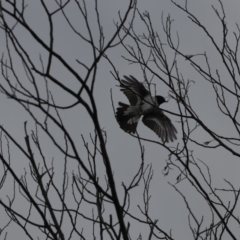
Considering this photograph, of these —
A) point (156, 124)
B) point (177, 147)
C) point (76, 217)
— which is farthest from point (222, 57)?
point (156, 124)

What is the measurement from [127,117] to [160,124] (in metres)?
0.60

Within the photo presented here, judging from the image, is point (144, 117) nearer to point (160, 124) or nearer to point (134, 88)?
point (160, 124)

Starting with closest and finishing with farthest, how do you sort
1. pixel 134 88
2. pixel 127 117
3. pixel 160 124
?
pixel 134 88, pixel 160 124, pixel 127 117

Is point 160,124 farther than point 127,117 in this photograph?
No

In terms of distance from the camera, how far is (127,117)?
8.55 meters

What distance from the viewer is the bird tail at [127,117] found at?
8391mm

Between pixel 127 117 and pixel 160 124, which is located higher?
pixel 127 117

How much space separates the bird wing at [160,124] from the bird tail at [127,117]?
0.19m

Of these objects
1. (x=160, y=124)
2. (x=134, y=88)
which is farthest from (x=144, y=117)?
(x=134, y=88)

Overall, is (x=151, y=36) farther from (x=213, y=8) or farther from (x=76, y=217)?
(x=76, y=217)

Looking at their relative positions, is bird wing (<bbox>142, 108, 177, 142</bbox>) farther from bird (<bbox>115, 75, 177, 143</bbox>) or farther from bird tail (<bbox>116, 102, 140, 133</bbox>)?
bird tail (<bbox>116, 102, 140, 133</bbox>)

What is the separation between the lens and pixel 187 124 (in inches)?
161

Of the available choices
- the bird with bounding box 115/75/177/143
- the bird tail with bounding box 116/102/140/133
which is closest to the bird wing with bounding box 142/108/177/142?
the bird with bounding box 115/75/177/143

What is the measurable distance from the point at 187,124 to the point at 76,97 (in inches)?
81.3
